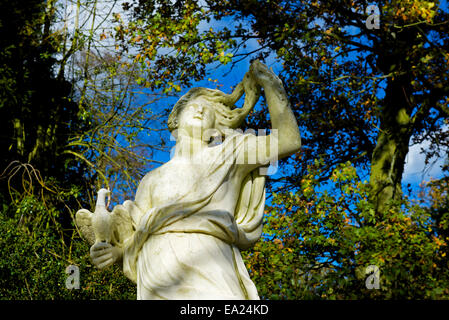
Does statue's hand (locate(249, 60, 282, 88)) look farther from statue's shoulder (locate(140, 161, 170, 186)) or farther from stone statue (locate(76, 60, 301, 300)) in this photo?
statue's shoulder (locate(140, 161, 170, 186))

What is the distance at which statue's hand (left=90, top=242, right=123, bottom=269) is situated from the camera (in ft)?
11.2

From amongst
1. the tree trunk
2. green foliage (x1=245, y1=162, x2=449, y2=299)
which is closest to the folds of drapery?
green foliage (x1=245, y1=162, x2=449, y2=299)

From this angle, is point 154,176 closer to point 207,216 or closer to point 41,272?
point 207,216

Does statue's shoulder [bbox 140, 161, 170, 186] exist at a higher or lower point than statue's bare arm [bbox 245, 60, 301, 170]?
lower

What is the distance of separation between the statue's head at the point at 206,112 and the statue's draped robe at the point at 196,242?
28 centimetres


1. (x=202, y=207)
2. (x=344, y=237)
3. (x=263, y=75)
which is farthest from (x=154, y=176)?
(x=344, y=237)

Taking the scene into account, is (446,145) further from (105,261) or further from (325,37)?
(105,261)

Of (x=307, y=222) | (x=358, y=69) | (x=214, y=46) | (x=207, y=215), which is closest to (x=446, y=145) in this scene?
(x=358, y=69)

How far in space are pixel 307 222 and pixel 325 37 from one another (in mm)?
3022

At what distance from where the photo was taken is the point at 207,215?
323cm

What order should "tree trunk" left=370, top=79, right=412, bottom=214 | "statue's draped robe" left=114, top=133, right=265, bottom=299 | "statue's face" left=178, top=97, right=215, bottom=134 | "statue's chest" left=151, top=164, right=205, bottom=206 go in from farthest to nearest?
"tree trunk" left=370, top=79, right=412, bottom=214 → "statue's face" left=178, top=97, right=215, bottom=134 → "statue's chest" left=151, top=164, right=205, bottom=206 → "statue's draped robe" left=114, top=133, right=265, bottom=299

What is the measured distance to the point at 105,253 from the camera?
341 centimetres

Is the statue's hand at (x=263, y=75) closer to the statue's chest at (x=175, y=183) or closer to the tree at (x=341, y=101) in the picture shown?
the statue's chest at (x=175, y=183)

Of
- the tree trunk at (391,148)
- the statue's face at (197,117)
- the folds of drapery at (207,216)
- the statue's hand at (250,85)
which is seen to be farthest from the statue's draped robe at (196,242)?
the tree trunk at (391,148)
